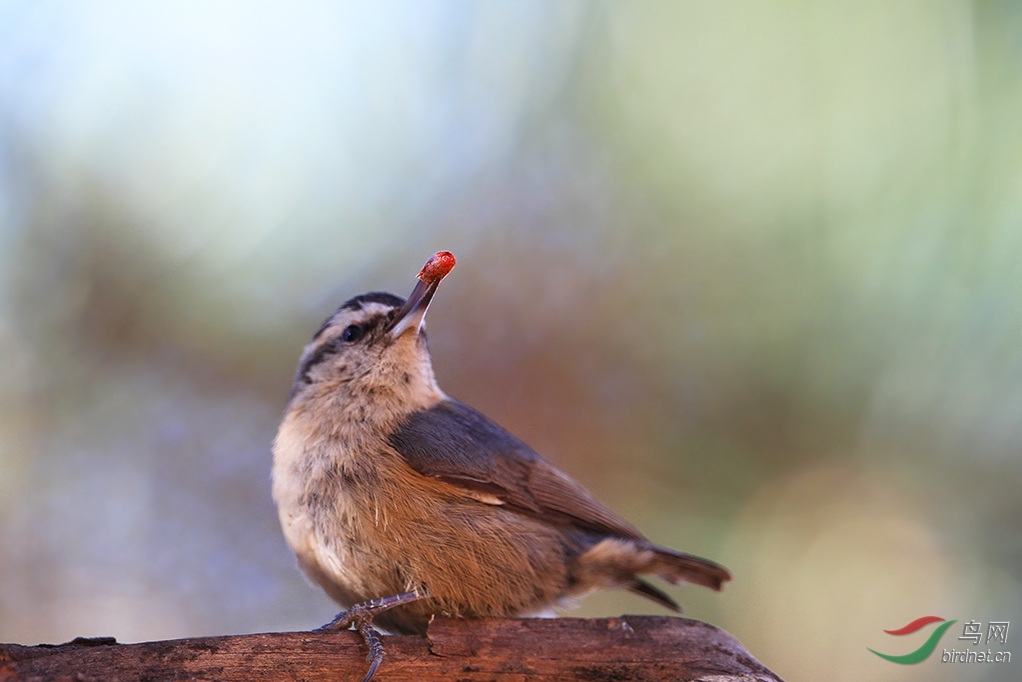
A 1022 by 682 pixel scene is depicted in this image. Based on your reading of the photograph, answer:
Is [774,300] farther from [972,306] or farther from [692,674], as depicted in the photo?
[692,674]

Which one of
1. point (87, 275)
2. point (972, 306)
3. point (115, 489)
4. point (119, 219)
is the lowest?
point (115, 489)

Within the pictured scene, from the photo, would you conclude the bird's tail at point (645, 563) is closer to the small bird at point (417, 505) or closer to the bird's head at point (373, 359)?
the small bird at point (417, 505)

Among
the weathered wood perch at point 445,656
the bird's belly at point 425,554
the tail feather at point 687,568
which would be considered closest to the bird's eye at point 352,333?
the bird's belly at point 425,554

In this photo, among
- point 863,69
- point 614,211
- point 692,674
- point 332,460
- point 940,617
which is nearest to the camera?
point 692,674

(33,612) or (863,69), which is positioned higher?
(863,69)

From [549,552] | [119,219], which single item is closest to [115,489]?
[119,219]

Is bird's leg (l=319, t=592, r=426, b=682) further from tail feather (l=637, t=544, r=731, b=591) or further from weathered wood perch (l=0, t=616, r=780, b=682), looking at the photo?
tail feather (l=637, t=544, r=731, b=591)

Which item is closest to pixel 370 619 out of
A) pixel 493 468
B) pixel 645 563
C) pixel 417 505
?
pixel 417 505

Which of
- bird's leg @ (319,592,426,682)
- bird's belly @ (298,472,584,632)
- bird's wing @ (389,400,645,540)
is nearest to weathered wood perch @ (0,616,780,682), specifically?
bird's leg @ (319,592,426,682)

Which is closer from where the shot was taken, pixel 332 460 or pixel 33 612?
pixel 332 460
